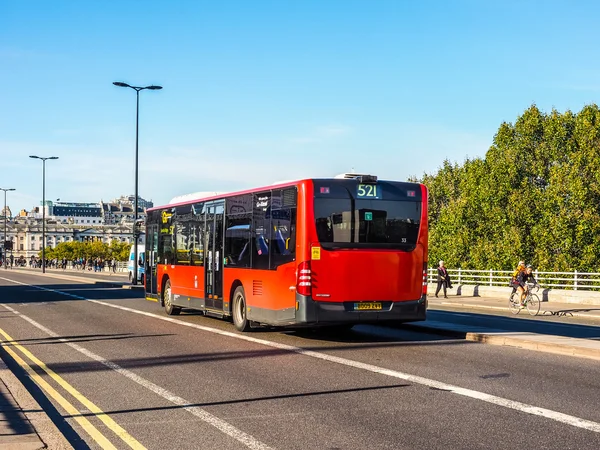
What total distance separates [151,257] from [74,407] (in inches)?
631

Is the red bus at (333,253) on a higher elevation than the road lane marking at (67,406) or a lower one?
higher

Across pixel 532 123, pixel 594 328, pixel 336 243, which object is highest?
pixel 532 123

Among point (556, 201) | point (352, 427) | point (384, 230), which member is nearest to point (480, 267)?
point (556, 201)

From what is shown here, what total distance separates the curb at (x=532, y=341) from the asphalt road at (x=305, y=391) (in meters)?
0.36

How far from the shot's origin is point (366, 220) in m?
15.3

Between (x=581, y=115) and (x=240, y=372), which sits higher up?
(x=581, y=115)

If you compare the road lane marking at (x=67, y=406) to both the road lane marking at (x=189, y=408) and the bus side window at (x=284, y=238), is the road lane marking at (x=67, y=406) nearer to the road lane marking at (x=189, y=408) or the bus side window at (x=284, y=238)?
the road lane marking at (x=189, y=408)

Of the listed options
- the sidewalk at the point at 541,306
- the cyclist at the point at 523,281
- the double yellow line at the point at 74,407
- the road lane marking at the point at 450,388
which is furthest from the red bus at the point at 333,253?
the cyclist at the point at 523,281

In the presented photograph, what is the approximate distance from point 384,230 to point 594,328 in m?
8.25

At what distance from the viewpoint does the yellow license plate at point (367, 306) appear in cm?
1512

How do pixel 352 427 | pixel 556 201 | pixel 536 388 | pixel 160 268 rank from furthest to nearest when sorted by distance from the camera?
1. pixel 556 201
2. pixel 160 268
3. pixel 536 388
4. pixel 352 427

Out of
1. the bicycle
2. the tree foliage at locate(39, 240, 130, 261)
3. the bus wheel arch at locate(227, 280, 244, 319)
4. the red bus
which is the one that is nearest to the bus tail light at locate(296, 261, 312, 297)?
the red bus

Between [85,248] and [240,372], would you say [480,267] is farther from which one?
[85,248]

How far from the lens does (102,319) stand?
21.8 meters
